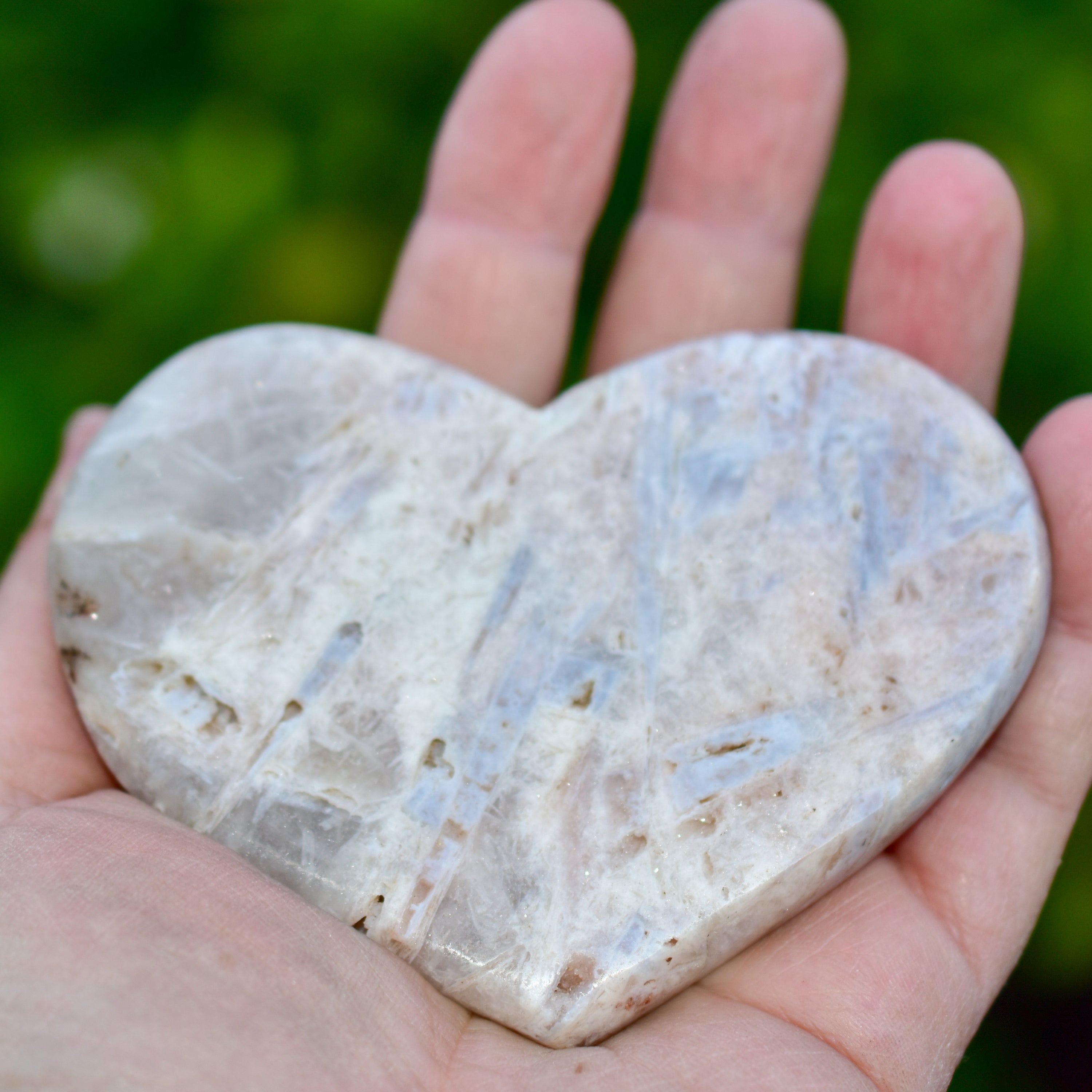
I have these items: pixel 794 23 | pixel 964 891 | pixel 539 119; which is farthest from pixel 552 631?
pixel 794 23

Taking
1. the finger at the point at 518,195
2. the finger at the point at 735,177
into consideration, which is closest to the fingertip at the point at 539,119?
the finger at the point at 518,195

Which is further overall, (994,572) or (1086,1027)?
(1086,1027)

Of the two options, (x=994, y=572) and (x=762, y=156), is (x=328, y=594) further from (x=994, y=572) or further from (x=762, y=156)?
(x=762, y=156)

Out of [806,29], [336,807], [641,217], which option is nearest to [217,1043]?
[336,807]

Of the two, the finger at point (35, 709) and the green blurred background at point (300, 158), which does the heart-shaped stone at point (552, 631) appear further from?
the green blurred background at point (300, 158)

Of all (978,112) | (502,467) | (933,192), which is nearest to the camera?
(502,467)

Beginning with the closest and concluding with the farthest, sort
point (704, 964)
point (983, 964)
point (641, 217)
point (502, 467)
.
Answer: point (704, 964) → point (983, 964) → point (502, 467) → point (641, 217)

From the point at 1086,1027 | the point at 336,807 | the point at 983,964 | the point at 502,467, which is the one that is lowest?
the point at 1086,1027
